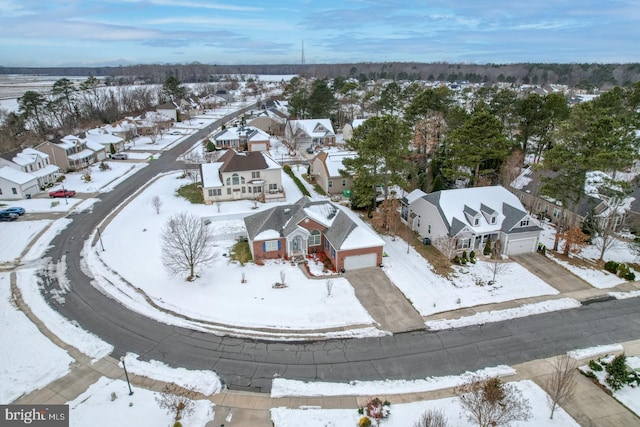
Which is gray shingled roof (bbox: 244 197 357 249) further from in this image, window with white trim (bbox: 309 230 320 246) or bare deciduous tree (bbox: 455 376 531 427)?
bare deciduous tree (bbox: 455 376 531 427)

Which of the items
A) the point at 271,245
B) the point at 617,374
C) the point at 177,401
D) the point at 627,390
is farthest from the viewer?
the point at 271,245

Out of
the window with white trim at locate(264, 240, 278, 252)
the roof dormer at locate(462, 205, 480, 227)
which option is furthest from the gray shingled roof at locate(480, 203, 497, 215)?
the window with white trim at locate(264, 240, 278, 252)

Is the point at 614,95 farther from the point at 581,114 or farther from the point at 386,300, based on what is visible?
the point at 386,300

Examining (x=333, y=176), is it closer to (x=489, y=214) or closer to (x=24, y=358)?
(x=489, y=214)

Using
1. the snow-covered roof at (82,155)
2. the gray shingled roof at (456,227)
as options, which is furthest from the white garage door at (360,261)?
the snow-covered roof at (82,155)

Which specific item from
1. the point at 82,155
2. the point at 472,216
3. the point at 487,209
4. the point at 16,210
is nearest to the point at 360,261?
the point at 472,216

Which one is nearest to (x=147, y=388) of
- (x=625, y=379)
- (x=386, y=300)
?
(x=386, y=300)
